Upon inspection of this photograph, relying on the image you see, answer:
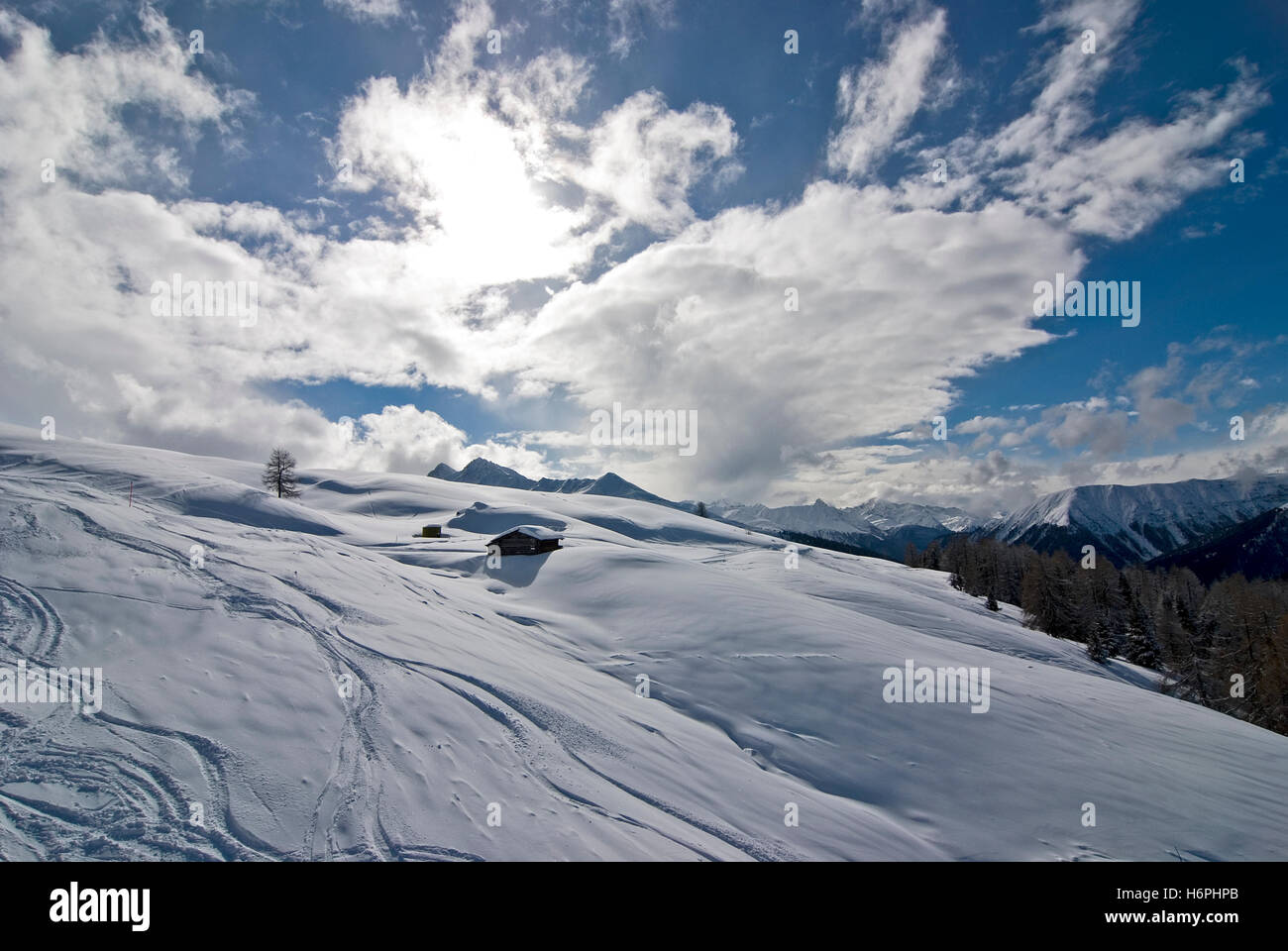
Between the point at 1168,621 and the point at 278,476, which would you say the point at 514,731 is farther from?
the point at 1168,621

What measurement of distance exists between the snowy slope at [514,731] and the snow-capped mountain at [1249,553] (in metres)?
203

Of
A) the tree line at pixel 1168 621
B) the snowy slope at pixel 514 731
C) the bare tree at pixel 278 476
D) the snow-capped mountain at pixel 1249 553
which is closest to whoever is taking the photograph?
the snowy slope at pixel 514 731

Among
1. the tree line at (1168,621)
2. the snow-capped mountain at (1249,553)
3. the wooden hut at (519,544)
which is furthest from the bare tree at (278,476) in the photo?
the snow-capped mountain at (1249,553)

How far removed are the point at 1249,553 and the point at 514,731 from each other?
243 m

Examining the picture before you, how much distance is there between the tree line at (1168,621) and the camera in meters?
41.3

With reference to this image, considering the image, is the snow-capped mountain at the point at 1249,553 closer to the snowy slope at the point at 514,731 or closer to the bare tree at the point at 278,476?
the snowy slope at the point at 514,731

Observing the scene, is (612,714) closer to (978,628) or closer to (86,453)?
(978,628)

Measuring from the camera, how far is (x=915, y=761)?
14.1 m

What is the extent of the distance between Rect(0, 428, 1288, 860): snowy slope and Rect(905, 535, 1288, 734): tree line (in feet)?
98.2

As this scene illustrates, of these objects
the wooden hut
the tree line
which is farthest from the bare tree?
the tree line

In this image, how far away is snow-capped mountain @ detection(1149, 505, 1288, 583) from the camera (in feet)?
524
